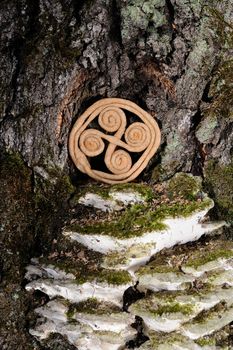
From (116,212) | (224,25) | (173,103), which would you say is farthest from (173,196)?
(224,25)

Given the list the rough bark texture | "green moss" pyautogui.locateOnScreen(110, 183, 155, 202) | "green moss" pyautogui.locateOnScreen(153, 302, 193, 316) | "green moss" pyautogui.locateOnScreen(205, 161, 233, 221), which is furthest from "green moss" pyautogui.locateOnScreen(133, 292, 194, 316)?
"green moss" pyautogui.locateOnScreen(205, 161, 233, 221)

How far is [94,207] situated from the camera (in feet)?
9.09

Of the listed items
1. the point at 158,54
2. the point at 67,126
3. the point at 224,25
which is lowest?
the point at 67,126

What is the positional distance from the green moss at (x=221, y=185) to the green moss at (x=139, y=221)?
0.34m

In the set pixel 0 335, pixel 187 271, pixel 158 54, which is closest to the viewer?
pixel 187 271

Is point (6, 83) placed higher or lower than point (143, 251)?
higher

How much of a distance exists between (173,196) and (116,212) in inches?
13.0

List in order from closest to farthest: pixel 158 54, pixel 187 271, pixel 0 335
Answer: pixel 187 271
pixel 0 335
pixel 158 54

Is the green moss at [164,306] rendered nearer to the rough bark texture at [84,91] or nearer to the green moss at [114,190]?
the green moss at [114,190]

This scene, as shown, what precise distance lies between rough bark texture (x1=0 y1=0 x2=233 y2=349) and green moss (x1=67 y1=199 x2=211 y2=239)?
304 millimetres

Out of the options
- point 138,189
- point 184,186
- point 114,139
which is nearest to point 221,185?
point 184,186

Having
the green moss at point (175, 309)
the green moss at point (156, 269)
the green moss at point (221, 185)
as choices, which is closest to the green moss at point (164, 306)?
the green moss at point (175, 309)

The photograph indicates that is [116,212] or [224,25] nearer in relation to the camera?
[116,212]

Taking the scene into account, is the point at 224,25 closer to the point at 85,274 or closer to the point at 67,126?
the point at 67,126
